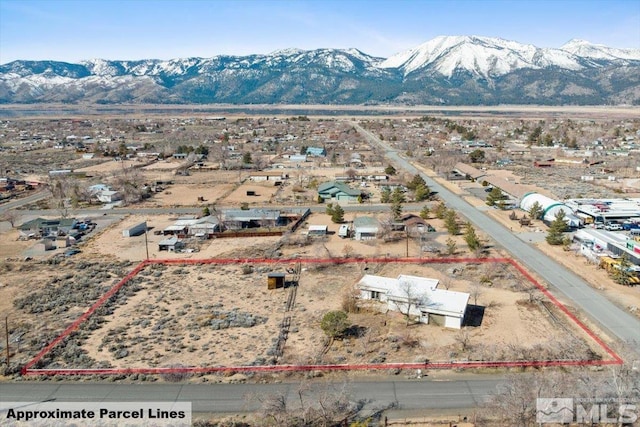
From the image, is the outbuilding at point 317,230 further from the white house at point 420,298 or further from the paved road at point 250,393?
the paved road at point 250,393

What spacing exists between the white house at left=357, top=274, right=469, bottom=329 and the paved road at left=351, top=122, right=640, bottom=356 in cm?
630

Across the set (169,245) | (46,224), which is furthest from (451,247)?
(46,224)

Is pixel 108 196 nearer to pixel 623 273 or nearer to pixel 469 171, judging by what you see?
pixel 469 171

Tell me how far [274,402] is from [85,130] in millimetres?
126019

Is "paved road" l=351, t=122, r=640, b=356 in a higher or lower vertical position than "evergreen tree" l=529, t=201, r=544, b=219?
lower

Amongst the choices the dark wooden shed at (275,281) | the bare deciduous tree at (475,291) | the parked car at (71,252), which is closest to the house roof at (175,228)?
the parked car at (71,252)

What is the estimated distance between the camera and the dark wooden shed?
86.0 feet

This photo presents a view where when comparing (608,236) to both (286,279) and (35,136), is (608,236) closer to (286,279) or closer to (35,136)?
(286,279)

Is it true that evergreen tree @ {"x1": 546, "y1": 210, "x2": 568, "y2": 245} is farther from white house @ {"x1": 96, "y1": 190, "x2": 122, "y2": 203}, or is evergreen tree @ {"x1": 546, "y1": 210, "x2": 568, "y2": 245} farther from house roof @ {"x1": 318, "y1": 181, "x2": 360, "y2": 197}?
white house @ {"x1": 96, "y1": 190, "x2": 122, "y2": 203}

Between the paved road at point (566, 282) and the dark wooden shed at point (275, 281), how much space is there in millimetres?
14837

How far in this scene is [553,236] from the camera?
32781mm

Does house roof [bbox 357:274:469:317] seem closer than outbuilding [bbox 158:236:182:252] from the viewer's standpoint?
Yes

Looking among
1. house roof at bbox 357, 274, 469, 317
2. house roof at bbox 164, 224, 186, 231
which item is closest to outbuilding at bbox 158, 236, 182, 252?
house roof at bbox 164, 224, 186, 231

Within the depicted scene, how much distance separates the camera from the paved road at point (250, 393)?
1617 cm
